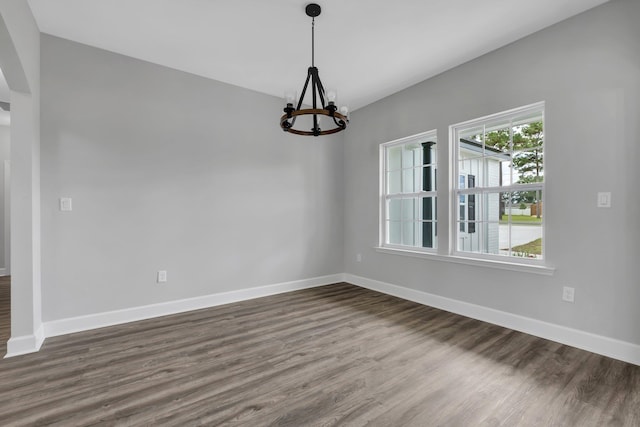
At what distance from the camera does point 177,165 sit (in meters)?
3.53

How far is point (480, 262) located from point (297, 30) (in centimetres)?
300

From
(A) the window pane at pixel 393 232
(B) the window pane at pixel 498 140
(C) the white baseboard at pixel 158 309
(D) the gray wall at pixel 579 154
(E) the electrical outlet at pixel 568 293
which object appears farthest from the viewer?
(A) the window pane at pixel 393 232

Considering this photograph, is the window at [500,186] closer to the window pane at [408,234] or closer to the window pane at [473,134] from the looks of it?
the window pane at [473,134]

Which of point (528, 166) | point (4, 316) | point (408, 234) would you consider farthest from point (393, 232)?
point (4, 316)

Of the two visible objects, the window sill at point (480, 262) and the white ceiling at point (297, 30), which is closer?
the white ceiling at point (297, 30)

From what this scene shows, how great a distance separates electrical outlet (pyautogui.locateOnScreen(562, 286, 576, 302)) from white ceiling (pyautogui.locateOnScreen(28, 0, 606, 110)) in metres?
2.39

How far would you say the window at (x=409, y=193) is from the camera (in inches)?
160

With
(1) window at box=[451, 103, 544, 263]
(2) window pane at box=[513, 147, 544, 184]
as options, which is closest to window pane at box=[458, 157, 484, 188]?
(1) window at box=[451, 103, 544, 263]

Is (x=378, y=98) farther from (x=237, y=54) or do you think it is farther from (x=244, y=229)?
(x=244, y=229)

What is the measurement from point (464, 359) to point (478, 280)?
1.14 meters

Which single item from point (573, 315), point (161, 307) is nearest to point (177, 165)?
point (161, 307)

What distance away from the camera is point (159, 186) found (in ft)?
11.2

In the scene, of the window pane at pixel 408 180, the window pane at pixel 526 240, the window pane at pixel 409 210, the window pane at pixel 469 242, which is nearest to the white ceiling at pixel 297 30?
the window pane at pixel 408 180

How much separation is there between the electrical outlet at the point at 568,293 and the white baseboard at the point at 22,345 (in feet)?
15.0
